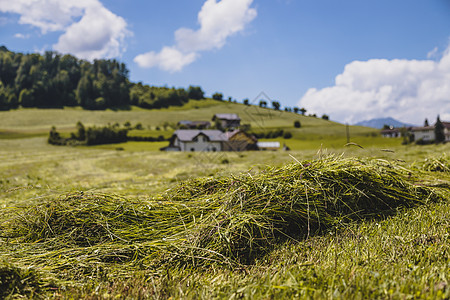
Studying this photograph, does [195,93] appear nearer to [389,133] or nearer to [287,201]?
[389,133]

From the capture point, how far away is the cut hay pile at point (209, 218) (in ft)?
8.55

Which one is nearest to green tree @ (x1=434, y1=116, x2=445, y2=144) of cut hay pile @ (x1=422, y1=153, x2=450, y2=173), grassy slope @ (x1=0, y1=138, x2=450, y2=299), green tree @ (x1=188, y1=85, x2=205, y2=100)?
cut hay pile @ (x1=422, y1=153, x2=450, y2=173)

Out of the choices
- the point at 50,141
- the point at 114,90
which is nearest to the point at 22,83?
the point at 114,90

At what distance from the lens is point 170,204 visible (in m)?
3.57

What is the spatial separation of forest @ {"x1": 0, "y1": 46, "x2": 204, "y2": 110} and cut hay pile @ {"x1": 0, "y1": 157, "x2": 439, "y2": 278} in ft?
515

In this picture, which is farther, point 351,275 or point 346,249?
point 346,249

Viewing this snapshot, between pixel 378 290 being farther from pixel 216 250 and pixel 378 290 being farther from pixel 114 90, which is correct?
pixel 114 90

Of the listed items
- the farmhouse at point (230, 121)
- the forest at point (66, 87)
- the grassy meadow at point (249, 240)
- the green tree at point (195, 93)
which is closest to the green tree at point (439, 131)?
the farmhouse at point (230, 121)

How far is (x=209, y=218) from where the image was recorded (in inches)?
117

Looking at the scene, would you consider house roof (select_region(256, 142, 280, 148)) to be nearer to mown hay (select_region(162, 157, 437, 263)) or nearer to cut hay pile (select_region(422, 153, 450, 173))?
cut hay pile (select_region(422, 153, 450, 173))

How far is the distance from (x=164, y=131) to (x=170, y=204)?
90.0 metres

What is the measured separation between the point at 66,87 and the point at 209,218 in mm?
180799

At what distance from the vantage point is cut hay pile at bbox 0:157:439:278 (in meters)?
2.61

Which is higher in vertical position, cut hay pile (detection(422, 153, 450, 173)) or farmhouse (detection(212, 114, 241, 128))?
farmhouse (detection(212, 114, 241, 128))
